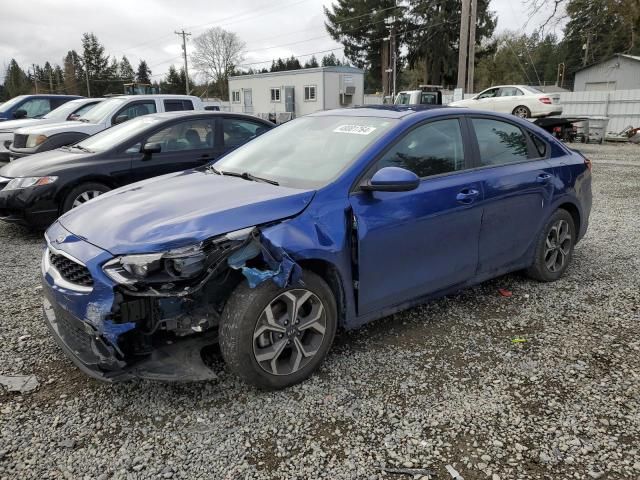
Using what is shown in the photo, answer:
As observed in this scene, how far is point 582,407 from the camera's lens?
275 cm

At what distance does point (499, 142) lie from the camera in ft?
13.3

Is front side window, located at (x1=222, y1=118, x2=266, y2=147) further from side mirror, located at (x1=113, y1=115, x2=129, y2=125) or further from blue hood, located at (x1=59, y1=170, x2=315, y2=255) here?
blue hood, located at (x1=59, y1=170, x2=315, y2=255)

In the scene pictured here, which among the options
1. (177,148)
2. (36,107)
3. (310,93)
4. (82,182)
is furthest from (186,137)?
(310,93)

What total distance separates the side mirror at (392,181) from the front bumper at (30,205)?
432 cm

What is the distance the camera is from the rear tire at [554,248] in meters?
4.39

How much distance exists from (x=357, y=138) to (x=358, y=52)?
152 feet

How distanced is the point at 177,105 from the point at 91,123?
185 cm

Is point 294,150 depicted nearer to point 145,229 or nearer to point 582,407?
point 145,229

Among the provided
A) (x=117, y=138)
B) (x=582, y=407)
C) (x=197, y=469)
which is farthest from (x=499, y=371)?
(x=117, y=138)

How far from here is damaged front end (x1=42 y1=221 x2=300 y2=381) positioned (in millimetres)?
2504

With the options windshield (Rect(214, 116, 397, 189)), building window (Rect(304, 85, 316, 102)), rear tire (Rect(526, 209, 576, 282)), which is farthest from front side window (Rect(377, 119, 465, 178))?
building window (Rect(304, 85, 316, 102))

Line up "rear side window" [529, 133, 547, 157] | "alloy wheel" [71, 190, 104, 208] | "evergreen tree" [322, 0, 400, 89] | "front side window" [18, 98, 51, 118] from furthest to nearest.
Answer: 1. "evergreen tree" [322, 0, 400, 89]
2. "front side window" [18, 98, 51, 118]
3. "alloy wheel" [71, 190, 104, 208]
4. "rear side window" [529, 133, 547, 157]

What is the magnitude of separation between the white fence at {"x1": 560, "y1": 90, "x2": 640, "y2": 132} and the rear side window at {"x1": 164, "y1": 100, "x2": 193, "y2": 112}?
1961 cm

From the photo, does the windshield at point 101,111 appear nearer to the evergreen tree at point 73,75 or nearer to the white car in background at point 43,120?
the white car in background at point 43,120
